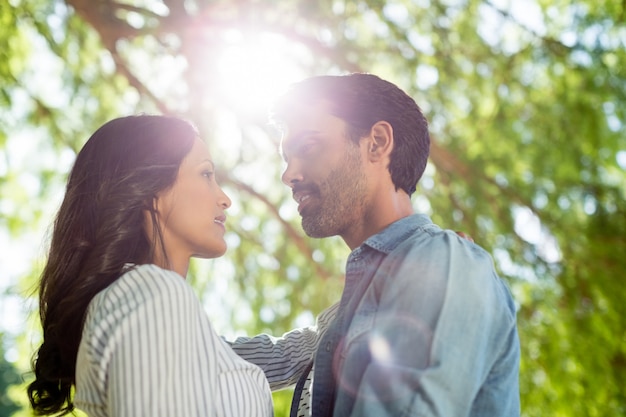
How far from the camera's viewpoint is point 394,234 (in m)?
1.97

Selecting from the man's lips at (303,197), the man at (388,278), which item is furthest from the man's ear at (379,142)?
the man's lips at (303,197)

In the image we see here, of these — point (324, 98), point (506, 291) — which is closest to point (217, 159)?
point (324, 98)

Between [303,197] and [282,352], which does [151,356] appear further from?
[282,352]

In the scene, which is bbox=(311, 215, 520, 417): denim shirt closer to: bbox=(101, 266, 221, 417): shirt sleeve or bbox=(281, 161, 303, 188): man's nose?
bbox=(101, 266, 221, 417): shirt sleeve

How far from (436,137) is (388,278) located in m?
3.44

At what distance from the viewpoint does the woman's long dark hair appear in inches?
74.5

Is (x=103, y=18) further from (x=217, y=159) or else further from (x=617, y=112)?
(x=617, y=112)

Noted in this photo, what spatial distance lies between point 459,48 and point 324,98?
3.27 metres

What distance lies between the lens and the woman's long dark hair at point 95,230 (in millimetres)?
1893

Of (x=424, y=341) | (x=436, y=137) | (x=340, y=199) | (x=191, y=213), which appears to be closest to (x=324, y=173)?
(x=340, y=199)

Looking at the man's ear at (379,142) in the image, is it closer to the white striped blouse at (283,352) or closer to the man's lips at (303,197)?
the man's lips at (303,197)

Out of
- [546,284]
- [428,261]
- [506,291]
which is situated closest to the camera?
[428,261]

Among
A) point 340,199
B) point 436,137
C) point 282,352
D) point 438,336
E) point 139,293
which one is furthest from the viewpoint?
point 436,137

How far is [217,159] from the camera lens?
5.40m
